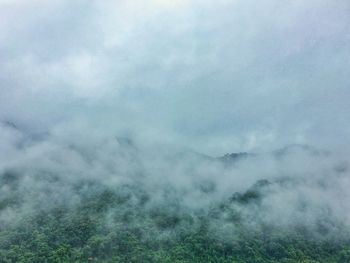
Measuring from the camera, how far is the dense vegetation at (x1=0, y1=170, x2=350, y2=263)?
8200 cm

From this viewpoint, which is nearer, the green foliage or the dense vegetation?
the green foliage

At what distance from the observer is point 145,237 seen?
89.2 metres

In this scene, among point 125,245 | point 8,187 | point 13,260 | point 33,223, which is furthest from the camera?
point 8,187

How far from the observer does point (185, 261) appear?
8094 cm

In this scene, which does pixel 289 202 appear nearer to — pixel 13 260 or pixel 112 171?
pixel 112 171

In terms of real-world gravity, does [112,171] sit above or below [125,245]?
above

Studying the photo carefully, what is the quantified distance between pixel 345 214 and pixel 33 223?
8003cm

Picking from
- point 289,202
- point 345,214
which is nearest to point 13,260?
point 289,202

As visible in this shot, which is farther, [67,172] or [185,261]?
[67,172]

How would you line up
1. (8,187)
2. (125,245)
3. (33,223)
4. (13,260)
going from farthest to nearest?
(8,187), (33,223), (125,245), (13,260)

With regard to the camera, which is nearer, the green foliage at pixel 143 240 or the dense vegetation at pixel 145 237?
the green foliage at pixel 143 240

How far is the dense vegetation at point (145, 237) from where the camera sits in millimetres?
82000

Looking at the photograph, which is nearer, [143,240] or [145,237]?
[143,240]

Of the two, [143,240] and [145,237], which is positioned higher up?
[145,237]
